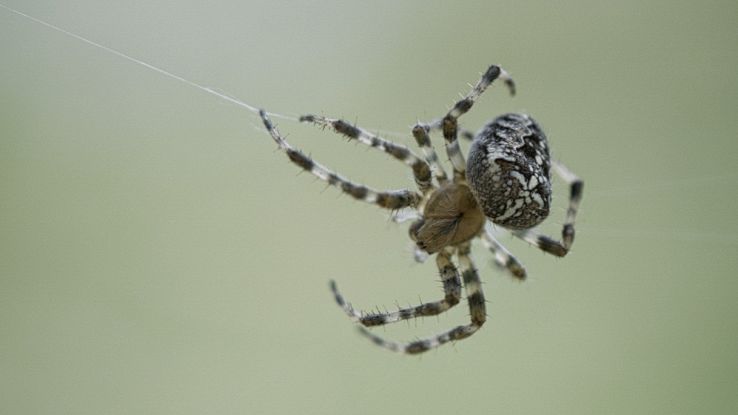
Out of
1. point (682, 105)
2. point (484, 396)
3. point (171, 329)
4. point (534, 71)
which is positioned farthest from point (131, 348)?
point (682, 105)

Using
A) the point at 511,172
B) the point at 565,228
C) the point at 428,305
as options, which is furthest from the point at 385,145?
the point at 565,228

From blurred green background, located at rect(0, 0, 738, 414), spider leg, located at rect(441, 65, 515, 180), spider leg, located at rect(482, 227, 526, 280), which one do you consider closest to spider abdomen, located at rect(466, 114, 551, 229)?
spider leg, located at rect(441, 65, 515, 180)

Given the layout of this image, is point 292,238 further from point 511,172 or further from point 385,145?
point 511,172

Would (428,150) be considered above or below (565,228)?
above

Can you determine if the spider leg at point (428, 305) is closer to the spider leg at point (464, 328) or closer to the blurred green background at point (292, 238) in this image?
the spider leg at point (464, 328)

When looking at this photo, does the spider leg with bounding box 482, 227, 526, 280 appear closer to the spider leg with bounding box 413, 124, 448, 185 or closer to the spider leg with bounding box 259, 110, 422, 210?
the spider leg with bounding box 413, 124, 448, 185

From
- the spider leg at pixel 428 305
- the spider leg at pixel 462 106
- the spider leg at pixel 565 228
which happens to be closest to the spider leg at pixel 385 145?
the spider leg at pixel 462 106

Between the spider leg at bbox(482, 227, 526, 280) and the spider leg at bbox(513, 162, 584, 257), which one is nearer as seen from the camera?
the spider leg at bbox(513, 162, 584, 257)
